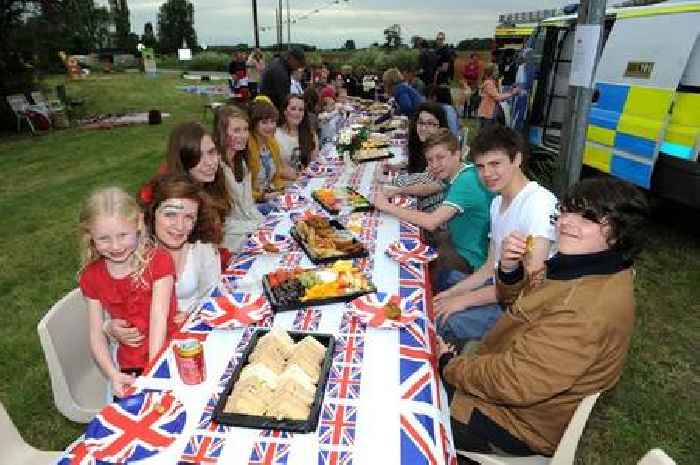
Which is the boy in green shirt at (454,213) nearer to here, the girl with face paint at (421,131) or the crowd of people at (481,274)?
the crowd of people at (481,274)

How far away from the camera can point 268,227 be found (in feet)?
10.5

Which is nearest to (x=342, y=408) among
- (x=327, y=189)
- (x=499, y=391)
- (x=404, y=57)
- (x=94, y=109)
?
(x=499, y=391)

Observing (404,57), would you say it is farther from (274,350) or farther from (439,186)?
(274,350)

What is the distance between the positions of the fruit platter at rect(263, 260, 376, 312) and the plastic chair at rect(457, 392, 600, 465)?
84 cm

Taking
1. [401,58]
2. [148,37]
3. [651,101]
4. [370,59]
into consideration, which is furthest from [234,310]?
[148,37]

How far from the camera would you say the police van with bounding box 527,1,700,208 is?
14.1 feet

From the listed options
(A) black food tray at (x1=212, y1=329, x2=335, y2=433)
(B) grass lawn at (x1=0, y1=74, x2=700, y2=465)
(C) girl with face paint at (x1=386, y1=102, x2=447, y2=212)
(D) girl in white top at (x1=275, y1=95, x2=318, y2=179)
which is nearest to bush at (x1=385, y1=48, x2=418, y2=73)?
(B) grass lawn at (x1=0, y1=74, x2=700, y2=465)

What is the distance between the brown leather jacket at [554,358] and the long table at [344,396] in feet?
0.80

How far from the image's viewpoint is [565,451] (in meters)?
1.69

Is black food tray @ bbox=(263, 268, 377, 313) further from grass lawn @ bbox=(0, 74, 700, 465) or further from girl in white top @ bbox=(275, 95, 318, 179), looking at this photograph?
girl in white top @ bbox=(275, 95, 318, 179)

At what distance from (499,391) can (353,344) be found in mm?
580

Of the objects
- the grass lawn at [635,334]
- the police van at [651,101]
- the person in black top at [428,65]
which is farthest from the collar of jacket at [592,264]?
the person in black top at [428,65]

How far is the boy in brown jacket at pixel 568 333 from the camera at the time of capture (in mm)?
1614

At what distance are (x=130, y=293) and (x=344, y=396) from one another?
1175 millimetres
